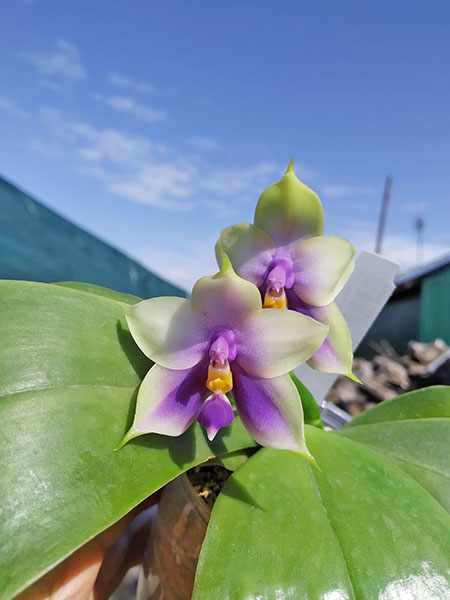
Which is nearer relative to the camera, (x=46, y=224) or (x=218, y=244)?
(x=218, y=244)

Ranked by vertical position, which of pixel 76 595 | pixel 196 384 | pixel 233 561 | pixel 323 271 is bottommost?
pixel 76 595

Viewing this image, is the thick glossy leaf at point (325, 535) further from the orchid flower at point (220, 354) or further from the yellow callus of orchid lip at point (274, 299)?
the yellow callus of orchid lip at point (274, 299)

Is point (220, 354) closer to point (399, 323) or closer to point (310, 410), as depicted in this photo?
point (310, 410)

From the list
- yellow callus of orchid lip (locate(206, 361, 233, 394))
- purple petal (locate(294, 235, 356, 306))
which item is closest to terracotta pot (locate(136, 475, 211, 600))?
yellow callus of orchid lip (locate(206, 361, 233, 394))

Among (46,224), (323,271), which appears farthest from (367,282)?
(46,224)

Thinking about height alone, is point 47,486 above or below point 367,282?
below

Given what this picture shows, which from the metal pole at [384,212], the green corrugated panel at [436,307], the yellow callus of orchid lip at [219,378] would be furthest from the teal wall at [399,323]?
the yellow callus of orchid lip at [219,378]

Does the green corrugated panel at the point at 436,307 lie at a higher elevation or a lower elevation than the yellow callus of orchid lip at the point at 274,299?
lower

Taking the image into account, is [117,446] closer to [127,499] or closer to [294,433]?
[127,499]
